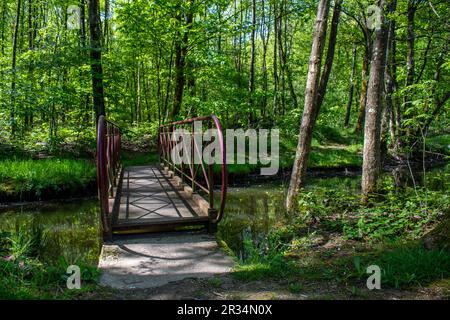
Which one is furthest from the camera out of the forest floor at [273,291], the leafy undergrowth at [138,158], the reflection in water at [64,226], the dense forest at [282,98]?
the leafy undergrowth at [138,158]

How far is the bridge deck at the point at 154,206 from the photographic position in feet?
15.4

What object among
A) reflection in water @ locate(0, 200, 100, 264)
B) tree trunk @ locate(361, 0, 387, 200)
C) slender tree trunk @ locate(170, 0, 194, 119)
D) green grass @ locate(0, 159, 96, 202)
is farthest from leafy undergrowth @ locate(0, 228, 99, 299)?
slender tree trunk @ locate(170, 0, 194, 119)

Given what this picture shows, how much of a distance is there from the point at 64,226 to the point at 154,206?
2.86m

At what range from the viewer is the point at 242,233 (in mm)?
6793

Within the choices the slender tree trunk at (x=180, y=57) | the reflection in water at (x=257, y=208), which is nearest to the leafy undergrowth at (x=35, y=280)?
the reflection in water at (x=257, y=208)

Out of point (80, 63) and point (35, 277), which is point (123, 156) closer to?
point (80, 63)

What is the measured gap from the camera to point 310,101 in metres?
6.29

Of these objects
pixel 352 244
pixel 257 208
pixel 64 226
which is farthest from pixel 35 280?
pixel 257 208

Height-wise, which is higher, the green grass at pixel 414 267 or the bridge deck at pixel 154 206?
the bridge deck at pixel 154 206

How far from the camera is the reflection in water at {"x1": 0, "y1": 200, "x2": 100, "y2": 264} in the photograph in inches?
227

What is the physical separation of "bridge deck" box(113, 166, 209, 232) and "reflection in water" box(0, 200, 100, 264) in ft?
3.11

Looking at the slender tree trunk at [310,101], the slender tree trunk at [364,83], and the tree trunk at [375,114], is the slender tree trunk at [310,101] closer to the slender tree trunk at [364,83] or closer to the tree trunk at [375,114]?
the tree trunk at [375,114]

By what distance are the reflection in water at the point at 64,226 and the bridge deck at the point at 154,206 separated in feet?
3.11
